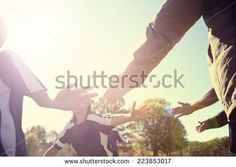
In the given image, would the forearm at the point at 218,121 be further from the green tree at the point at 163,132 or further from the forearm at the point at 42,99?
the forearm at the point at 42,99

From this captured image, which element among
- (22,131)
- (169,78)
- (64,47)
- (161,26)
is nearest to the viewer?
(161,26)

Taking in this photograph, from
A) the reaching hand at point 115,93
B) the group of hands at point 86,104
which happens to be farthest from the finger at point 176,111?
the reaching hand at point 115,93

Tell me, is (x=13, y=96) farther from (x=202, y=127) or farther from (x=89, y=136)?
(x=202, y=127)

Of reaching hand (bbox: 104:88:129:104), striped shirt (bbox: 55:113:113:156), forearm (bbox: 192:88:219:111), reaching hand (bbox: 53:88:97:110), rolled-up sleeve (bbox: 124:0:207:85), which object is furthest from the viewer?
striped shirt (bbox: 55:113:113:156)

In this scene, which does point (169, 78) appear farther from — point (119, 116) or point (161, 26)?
point (161, 26)

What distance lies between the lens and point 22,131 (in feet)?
5.57

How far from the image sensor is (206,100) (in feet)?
5.87

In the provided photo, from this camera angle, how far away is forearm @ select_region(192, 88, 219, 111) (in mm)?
1771

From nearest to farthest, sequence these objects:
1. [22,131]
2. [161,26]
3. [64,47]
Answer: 1. [161,26]
2. [22,131]
3. [64,47]

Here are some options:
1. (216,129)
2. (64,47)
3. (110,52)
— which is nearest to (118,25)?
(110,52)

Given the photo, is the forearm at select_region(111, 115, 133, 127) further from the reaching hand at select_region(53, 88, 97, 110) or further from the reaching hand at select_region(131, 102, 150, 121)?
the reaching hand at select_region(53, 88, 97, 110)

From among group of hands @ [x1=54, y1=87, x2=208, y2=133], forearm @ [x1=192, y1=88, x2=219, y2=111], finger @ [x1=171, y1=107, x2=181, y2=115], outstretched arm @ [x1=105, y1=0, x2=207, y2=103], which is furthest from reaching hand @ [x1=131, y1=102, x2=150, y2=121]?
outstretched arm @ [x1=105, y1=0, x2=207, y2=103]

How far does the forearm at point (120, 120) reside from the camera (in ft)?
5.95

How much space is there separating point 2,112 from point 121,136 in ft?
1.94
